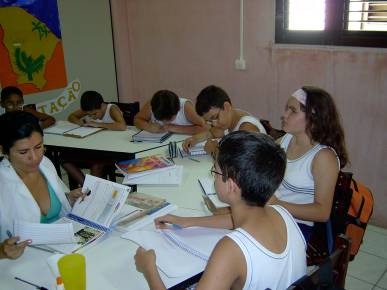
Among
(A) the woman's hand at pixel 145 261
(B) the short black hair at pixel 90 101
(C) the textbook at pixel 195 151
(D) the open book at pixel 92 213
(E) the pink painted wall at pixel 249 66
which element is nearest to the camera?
(A) the woman's hand at pixel 145 261

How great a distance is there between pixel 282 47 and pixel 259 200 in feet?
8.10

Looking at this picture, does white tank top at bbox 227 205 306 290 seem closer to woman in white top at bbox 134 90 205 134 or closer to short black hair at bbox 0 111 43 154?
short black hair at bbox 0 111 43 154

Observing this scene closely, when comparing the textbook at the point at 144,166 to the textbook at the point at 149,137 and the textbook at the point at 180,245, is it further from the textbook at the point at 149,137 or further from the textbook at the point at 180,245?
the textbook at the point at 180,245

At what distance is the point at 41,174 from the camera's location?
1.90 meters

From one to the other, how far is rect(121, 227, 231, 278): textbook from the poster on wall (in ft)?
9.03

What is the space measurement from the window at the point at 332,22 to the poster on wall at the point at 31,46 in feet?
7.27

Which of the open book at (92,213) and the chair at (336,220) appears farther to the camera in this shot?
the chair at (336,220)

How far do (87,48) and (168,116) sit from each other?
1.84 m

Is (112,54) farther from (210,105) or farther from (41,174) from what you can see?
(41,174)

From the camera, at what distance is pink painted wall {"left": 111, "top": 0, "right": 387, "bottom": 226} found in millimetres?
3051

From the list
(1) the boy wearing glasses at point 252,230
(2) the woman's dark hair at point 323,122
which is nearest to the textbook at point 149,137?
(2) the woman's dark hair at point 323,122

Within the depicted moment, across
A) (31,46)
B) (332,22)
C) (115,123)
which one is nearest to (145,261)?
(115,123)

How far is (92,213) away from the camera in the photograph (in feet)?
5.67

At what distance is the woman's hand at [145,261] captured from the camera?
125 cm
